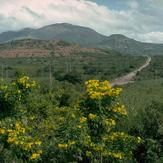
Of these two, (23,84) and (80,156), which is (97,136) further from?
(23,84)

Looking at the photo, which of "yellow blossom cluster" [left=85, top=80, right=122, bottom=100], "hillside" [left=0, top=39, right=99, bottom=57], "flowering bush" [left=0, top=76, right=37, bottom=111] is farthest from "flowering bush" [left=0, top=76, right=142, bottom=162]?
"hillside" [left=0, top=39, right=99, bottom=57]

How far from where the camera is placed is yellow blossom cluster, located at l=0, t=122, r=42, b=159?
13.5m

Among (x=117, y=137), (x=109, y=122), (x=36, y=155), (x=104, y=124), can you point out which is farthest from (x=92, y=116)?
(x=36, y=155)

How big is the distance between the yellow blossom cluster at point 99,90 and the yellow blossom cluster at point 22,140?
2.18 m

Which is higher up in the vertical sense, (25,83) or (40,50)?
(25,83)

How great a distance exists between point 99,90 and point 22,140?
110 inches

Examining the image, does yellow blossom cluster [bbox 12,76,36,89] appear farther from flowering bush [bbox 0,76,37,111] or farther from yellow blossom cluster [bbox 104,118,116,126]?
yellow blossom cluster [bbox 104,118,116,126]

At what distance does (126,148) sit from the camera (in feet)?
46.3

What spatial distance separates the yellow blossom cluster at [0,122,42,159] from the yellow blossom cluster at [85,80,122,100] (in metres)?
2.18

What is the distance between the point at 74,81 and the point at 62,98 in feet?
125

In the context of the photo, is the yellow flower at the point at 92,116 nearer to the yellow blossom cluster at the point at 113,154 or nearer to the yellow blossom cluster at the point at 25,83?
the yellow blossom cluster at the point at 113,154

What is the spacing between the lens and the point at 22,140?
537 inches

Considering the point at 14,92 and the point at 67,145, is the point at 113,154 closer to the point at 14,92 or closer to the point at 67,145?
the point at 67,145

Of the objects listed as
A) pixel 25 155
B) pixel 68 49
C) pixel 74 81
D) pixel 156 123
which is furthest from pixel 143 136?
pixel 68 49
